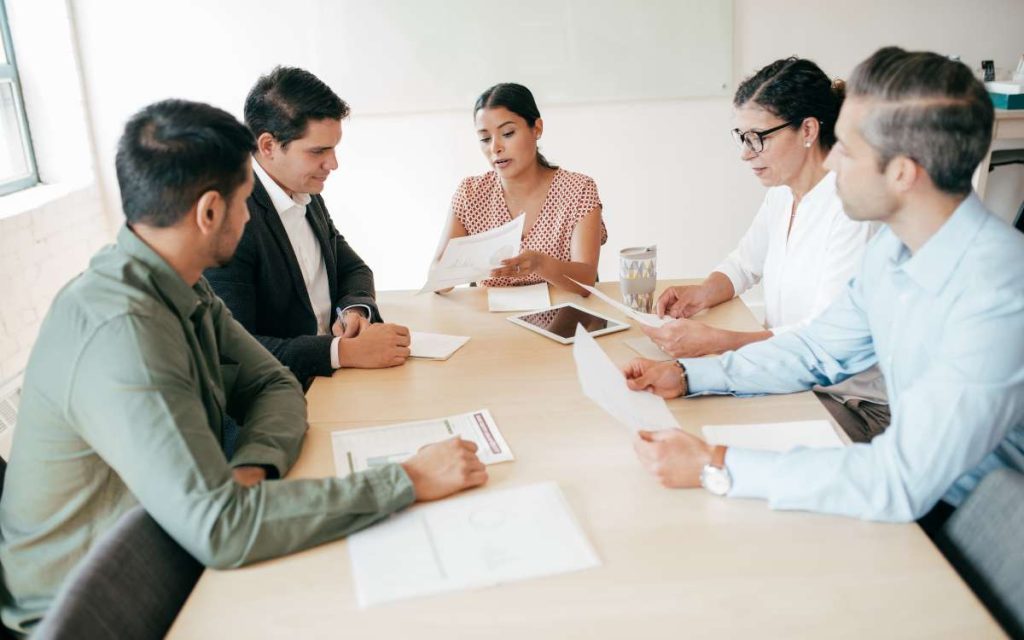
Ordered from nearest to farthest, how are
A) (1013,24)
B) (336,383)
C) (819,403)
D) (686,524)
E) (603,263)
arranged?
(686,524)
(819,403)
(336,383)
(1013,24)
(603,263)

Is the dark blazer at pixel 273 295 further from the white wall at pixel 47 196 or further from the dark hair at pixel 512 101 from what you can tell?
the white wall at pixel 47 196

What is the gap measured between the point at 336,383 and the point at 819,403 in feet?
3.12

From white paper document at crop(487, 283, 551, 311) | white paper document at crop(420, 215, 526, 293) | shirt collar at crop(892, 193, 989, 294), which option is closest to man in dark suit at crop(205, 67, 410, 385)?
white paper document at crop(420, 215, 526, 293)

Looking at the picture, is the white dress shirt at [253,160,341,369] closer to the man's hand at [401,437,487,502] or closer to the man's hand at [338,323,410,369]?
the man's hand at [338,323,410,369]

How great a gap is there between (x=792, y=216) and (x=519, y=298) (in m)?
0.74

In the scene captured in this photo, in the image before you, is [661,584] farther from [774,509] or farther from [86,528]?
[86,528]

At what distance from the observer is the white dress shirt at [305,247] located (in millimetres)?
2162

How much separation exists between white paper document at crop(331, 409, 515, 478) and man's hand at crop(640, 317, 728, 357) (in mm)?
490

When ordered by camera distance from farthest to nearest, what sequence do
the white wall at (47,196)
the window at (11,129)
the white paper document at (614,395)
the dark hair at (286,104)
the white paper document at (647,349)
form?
the window at (11,129) < the white wall at (47,196) < the dark hair at (286,104) < the white paper document at (647,349) < the white paper document at (614,395)

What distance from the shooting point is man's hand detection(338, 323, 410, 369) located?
186 cm

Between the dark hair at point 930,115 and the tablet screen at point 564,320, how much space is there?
34.1 inches

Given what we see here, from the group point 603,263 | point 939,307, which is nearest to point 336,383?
point 939,307

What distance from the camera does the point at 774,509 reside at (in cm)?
122

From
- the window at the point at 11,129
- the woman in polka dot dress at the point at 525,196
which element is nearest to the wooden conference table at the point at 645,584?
the woman in polka dot dress at the point at 525,196
